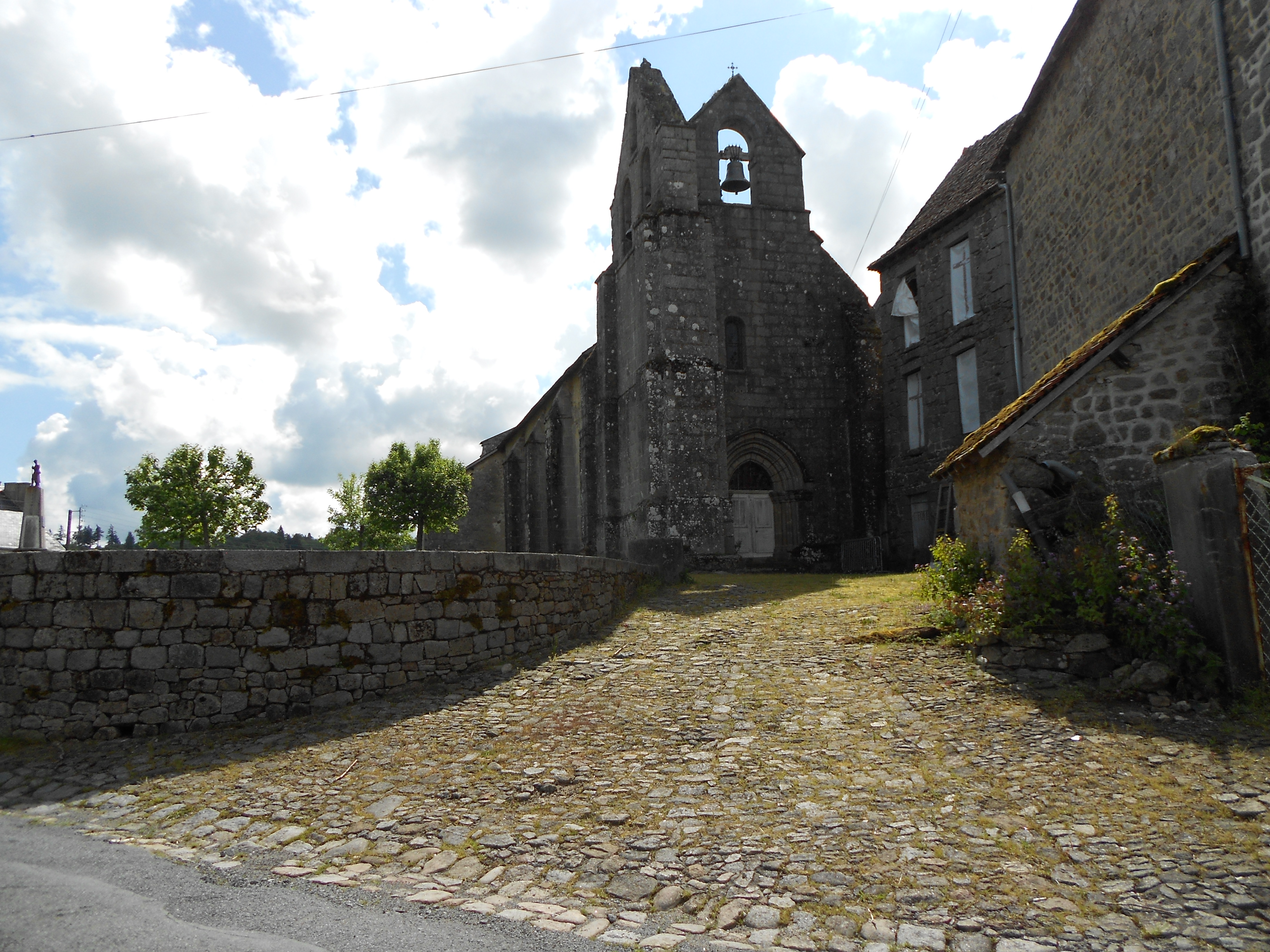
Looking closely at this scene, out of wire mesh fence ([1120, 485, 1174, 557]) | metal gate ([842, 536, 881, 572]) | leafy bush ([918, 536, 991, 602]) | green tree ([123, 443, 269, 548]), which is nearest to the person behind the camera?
wire mesh fence ([1120, 485, 1174, 557])

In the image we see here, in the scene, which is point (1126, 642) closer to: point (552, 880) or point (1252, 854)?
point (1252, 854)

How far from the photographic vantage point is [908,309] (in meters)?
18.3

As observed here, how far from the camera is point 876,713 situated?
244 inches

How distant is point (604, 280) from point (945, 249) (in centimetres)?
757

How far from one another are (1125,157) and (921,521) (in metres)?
9.29

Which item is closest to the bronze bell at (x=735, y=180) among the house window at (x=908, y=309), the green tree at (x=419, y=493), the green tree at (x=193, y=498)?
the house window at (x=908, y=309)

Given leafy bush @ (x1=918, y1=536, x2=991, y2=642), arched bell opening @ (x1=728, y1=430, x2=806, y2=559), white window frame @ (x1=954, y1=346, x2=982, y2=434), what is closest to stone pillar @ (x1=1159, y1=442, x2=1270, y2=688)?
leafy bush @ (x1=918, y1=536, x2=991, y2=642)

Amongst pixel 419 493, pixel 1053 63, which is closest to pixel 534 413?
pixel 419 493

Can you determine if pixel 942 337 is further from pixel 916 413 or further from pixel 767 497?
pixel 767 497

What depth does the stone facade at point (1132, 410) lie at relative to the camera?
7281 mm

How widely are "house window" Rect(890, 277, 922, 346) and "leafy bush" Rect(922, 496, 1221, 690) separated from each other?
11178 millimetres

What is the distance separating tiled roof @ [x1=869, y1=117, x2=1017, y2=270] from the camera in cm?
1653

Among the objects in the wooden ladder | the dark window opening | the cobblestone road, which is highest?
the dark window opening

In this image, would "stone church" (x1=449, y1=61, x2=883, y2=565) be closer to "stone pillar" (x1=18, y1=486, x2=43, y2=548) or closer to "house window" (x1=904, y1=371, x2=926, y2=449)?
"house window" (x1=904, y1=371, x2=926, y2=449)
